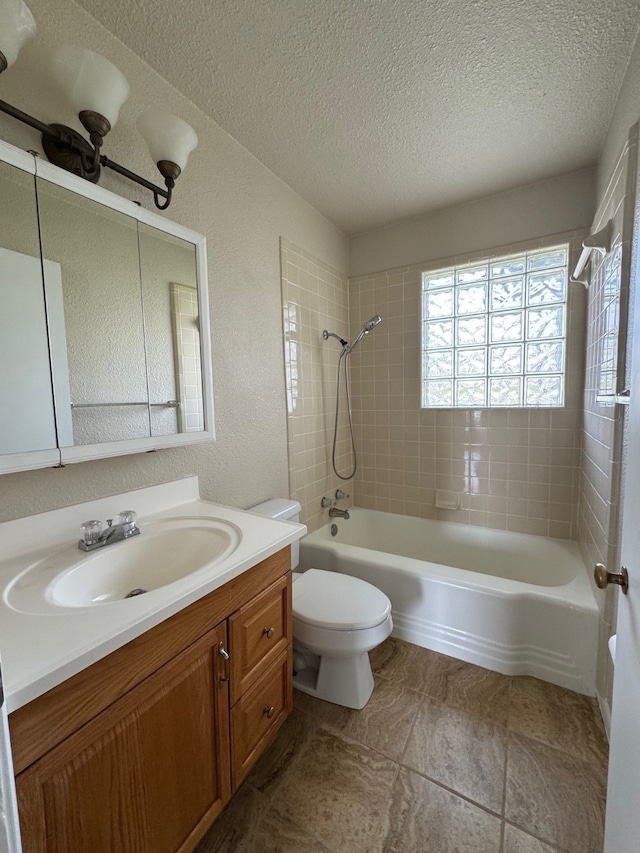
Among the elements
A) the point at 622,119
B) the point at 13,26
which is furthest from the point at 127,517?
the point at 622,119

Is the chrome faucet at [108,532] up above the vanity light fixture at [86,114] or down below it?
below

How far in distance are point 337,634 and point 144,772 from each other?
740 millimetres

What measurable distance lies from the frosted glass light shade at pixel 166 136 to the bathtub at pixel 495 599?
1.87m

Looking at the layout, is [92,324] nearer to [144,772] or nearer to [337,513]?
[144,772]

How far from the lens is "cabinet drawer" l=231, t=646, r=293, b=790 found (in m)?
0.98

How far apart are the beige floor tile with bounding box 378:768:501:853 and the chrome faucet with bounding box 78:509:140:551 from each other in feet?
3.82

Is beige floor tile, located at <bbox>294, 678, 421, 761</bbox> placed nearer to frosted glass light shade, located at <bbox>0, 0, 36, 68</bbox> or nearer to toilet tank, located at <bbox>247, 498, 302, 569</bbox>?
toilet tank, located at <bbox>247, 498, 302, 569</bbox>

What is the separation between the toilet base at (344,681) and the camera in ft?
4.60

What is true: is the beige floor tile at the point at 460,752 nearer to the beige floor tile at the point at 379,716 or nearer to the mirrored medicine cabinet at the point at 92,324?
the beige floor tile at the point at 379,716

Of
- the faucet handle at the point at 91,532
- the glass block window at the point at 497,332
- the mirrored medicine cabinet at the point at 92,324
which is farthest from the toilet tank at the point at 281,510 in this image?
the glass block window at the point at 497,332

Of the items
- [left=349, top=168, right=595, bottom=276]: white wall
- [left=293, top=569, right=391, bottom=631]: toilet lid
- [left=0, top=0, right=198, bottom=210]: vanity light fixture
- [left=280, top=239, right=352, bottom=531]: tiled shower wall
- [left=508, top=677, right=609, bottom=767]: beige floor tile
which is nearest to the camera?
[left=0, top=0, right=198, bottom=210]: vanity light fixture

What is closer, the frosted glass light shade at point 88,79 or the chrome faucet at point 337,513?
the frosted glass light shade at point 88,79

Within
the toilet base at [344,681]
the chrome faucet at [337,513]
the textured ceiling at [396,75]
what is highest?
the textured ceiling at [396,75]

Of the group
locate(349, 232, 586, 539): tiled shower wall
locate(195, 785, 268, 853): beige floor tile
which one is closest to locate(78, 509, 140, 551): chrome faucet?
locate(195, 785, 268, 853): beige floor tile
